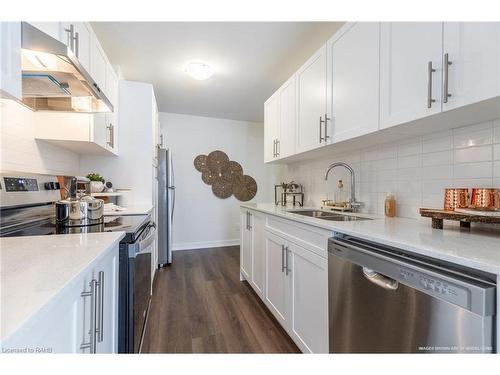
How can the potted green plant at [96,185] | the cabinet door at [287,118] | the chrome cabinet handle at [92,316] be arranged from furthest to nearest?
the cabinet door at [287,118], the potted green plant at [96,185], the chrome cabinet handle at [92,316]

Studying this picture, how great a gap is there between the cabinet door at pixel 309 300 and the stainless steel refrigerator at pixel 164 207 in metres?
2.10

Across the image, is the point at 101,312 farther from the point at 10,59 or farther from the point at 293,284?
the point at 293,284

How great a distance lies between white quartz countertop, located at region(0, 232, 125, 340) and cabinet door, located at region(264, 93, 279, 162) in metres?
2.02

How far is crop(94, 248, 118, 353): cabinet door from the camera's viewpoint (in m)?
0.88

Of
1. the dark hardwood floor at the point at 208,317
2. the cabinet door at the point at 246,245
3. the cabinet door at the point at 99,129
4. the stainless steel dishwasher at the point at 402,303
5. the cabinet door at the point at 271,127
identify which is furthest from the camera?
the cabinet door at the point at 271,127

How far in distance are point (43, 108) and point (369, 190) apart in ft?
7.65

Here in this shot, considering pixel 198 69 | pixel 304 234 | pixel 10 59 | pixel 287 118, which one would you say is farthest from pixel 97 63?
pixel 304 234

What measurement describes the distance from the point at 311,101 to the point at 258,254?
1.45 meters

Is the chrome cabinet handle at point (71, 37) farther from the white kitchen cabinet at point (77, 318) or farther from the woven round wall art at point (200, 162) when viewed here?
the woven round wall art at point (200, 162)

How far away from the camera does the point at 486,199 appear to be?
104 cm

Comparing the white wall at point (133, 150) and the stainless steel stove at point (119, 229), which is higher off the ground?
the white wall at point (133, 150)

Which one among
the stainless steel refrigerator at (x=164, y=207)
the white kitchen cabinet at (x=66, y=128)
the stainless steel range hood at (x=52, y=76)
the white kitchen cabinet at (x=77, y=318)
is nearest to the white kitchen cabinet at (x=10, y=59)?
the stainless steel range hood at (x=52, y=76)

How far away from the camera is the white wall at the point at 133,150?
2.48m
